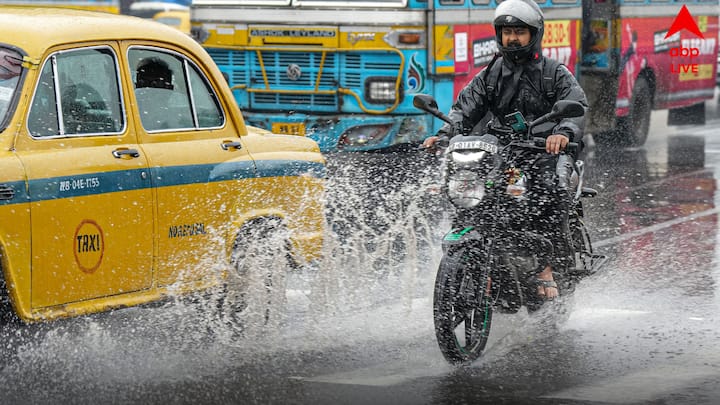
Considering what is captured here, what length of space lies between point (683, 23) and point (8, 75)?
14.6 m

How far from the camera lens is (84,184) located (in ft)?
20.3

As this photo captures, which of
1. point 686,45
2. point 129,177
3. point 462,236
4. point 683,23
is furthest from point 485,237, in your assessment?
point 686,45

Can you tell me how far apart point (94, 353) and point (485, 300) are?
190 centimetres

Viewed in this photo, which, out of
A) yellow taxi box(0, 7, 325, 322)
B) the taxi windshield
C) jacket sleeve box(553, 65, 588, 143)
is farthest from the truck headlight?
the taxi windshield

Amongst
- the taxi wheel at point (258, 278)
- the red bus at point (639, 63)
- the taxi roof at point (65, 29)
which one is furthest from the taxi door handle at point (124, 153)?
the red bus at point (639, 63)

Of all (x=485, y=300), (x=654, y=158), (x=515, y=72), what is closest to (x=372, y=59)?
(x=654, y=158)

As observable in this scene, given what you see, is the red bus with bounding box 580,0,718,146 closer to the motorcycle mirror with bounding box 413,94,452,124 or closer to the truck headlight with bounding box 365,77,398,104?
the truck headlight with bounding box 365,77,398,104

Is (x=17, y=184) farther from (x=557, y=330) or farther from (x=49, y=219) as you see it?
(x=557, y=330)

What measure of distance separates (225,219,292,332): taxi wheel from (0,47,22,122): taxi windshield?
154 cm

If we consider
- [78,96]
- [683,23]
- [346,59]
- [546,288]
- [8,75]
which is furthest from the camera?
[683,23]

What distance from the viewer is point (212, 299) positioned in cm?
713

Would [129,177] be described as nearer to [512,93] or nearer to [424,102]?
[424,102]

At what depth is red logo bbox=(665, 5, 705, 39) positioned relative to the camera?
62.6 ft

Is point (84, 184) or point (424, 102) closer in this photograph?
point (84, 184)
